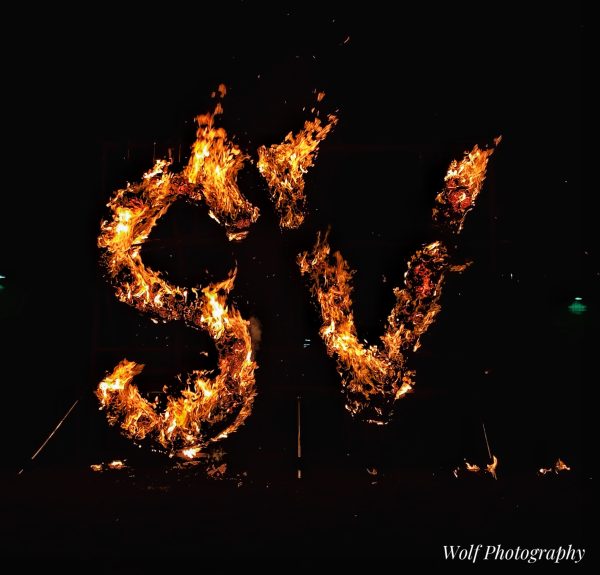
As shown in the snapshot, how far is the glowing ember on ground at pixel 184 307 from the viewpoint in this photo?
304 centimetres

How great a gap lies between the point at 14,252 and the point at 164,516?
6.56 feet

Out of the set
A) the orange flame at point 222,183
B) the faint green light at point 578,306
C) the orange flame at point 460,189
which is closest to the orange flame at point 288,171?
the orange flame at point 222,183

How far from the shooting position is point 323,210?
3537mm

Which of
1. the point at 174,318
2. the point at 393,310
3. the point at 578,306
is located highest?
the point at 578,306

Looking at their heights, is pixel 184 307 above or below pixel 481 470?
above

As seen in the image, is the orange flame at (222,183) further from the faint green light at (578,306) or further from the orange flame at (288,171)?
the faint green light at (578,306)

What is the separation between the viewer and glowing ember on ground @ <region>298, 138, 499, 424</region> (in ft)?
10.1

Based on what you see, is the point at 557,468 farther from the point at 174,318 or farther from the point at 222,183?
the point at 222,183

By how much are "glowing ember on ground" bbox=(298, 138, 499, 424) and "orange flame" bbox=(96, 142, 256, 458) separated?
0.46 metres

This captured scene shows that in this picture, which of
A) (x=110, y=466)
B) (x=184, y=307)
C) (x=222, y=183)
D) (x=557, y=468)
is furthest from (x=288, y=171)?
(x=557, y=468)

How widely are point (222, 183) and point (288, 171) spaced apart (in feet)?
1.16

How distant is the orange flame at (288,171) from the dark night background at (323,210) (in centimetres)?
20

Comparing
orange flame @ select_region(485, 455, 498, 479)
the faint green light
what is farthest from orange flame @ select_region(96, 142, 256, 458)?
the faint green light

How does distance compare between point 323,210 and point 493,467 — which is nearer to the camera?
A: point 493,467
